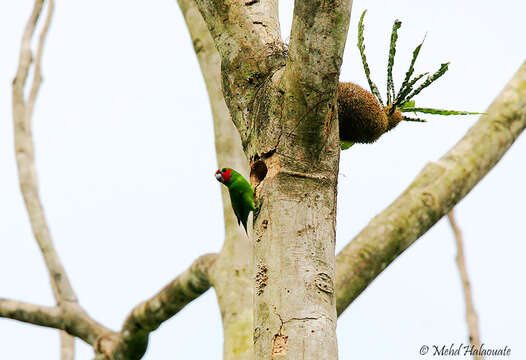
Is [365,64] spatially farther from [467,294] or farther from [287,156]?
[467,294]

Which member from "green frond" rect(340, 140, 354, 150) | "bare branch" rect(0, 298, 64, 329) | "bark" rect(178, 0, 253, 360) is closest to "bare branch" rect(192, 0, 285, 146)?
"green frond" rect(340, 140, 354, 150)

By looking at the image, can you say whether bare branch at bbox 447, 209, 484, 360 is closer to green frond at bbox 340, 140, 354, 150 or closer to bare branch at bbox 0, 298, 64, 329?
green frond at bbox 340, 140, 354, 150

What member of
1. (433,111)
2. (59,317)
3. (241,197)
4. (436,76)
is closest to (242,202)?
(241,197)

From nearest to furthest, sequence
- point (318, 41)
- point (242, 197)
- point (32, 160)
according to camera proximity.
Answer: point (318, 41) → point (242, 197) → point (32, 160)

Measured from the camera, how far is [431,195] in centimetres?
488

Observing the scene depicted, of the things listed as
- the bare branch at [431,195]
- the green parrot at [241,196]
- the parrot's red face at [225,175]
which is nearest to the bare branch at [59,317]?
the bare branch at [431,195]

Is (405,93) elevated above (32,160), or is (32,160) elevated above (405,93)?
(32,160)

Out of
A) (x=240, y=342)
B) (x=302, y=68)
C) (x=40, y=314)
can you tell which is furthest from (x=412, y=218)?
(x=40, y=314)

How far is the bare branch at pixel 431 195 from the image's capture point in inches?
182

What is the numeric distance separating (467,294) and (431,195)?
5.68 feet

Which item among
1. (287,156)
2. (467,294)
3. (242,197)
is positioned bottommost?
(287,156)

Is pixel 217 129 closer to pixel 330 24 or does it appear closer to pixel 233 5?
pixel 233 5

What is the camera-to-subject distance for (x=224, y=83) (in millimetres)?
2787

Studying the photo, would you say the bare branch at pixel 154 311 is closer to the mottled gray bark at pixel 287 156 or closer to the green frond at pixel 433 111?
the mottled gray bark at pixel 287 156
